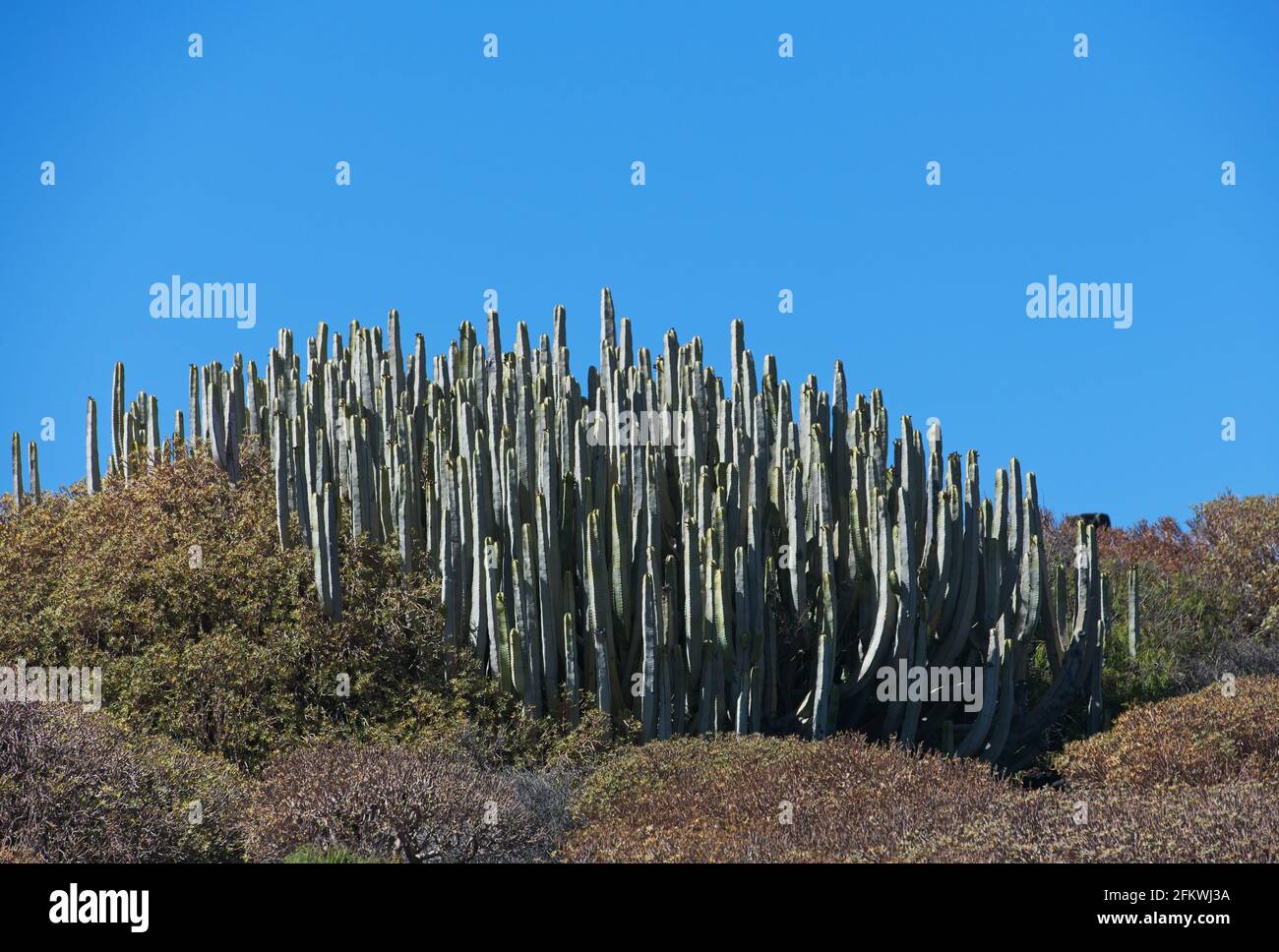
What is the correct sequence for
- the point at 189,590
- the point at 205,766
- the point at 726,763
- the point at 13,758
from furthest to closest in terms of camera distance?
the point at 189,590
the point at 726,763
the point at 205,766
the point at 13,758

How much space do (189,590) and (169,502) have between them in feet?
5.05

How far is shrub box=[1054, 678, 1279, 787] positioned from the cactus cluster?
1.06 meters

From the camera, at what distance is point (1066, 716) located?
49.4 feet

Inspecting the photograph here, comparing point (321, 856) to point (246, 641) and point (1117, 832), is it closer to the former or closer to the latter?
point (246, 641)

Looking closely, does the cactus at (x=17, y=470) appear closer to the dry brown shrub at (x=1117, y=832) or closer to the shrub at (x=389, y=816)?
the shrub at (x=389, y=816)

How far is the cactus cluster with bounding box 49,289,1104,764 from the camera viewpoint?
12.3 m

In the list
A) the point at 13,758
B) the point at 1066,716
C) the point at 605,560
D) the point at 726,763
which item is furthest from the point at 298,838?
the point at 1066,716

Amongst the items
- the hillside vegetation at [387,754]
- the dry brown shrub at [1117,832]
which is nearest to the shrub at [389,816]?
the hillside vegetation at [387,754]

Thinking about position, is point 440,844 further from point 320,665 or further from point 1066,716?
point 1066,716

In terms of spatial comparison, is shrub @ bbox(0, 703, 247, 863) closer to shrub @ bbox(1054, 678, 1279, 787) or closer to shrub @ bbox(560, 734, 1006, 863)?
shrub @ bbox(560, 734, 1006, 863)

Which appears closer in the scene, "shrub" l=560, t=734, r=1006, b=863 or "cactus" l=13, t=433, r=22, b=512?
"shrub" l=560, t=734, r=1006, b=863

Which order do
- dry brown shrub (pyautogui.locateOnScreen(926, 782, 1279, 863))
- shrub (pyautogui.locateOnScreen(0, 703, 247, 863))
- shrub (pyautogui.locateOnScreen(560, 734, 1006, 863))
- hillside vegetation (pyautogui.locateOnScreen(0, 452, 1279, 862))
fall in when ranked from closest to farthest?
dry brown shrub (pyautogui.locateOnScreen(926, 782, 1279, 863)) < shrub (pyautogui.locateOnScreen(0, 703, 247, 863)) < hillside vegetation (pyautogui.locateOnScreen(0, 452, 1279, 862)) < shrub (pyautogui.locateOnScreen(560, 734, 1006, 863))

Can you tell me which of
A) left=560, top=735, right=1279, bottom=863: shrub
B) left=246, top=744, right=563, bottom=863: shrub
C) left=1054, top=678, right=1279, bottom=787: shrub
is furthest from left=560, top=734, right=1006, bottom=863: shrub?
left=1054, top=678, right=1279, bottom=787: shrub

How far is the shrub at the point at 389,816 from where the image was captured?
9328 millimetres
